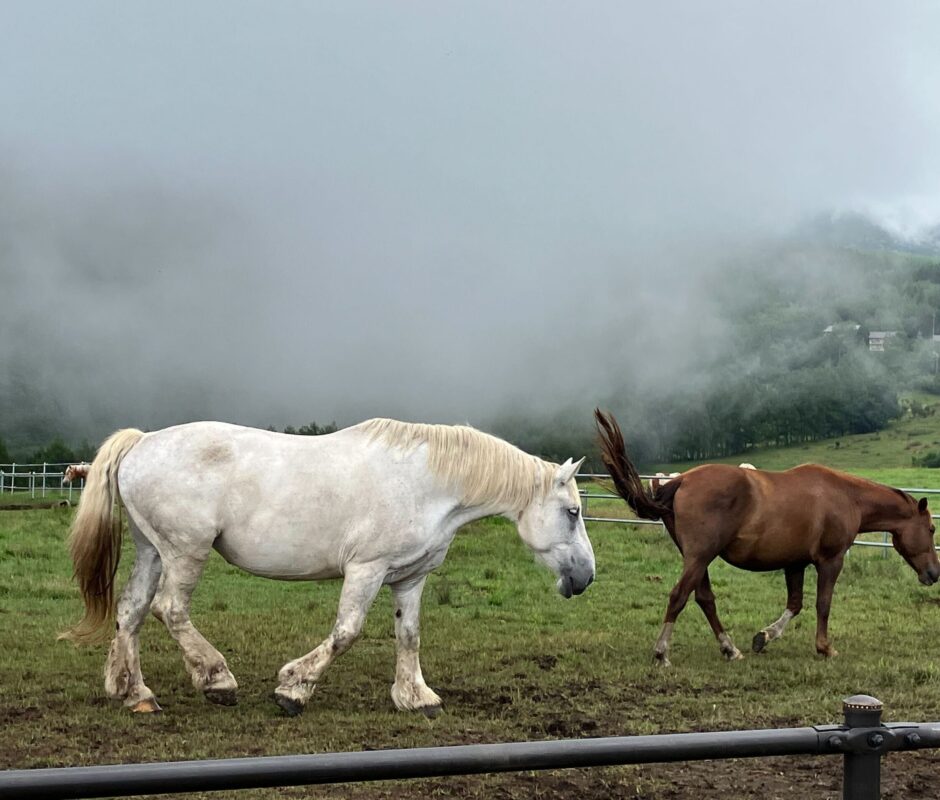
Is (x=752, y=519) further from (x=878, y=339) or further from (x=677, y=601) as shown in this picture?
(x=878, y=339)

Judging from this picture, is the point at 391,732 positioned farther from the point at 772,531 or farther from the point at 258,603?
the point at 258,603

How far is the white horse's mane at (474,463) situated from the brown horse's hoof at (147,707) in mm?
2281

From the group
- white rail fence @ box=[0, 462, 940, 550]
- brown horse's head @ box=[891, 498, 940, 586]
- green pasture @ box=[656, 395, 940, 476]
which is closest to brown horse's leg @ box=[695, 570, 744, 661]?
white rail fence @ box=[0, 462, 940, 550]

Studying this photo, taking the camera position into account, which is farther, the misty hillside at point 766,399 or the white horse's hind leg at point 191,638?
the misty hillside at point 766,399

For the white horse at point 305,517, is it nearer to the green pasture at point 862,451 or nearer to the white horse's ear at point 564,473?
the white horse's ear at point 564,473

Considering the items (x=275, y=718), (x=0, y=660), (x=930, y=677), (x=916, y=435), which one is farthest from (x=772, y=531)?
(x=916, y=435)

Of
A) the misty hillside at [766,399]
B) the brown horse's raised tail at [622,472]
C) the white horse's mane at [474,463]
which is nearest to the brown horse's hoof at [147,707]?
the white horse's mane at [474,463]

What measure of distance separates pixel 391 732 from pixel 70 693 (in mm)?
2482

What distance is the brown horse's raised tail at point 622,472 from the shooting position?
8.58 meters

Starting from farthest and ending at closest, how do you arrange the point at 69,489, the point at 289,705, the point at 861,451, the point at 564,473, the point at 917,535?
the point at 861,451
the point at 69,489
the point at 917,535
the point at 564,473
the point at 289,705

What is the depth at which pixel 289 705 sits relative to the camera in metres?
6.56

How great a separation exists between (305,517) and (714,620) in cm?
404

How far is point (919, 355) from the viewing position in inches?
7259

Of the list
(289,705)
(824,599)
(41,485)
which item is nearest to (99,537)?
(289,705)
